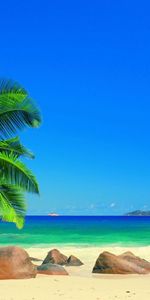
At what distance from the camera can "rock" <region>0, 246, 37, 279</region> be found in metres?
16.7

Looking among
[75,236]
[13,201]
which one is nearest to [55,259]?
[13,201]

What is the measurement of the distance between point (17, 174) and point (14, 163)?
48 cm

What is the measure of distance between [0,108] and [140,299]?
6.28 meters

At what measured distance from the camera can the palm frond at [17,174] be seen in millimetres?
15172

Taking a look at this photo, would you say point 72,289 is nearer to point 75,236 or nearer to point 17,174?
point 17,174

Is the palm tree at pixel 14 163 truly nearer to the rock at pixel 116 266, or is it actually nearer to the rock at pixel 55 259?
the rock at pixel 116 266

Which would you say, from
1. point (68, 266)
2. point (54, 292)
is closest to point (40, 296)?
point (54, 292)

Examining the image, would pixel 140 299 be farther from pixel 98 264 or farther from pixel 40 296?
pixel 98 264

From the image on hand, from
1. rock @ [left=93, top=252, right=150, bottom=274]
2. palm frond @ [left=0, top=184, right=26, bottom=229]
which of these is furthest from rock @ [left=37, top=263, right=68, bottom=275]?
palm frond @ [left=0, top=184, right=26, bottom=229]

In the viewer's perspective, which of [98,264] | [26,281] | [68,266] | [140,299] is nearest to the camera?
[140,299]

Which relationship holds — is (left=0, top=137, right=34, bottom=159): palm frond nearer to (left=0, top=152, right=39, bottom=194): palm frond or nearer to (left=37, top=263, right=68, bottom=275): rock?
(left=0, top=152, right=39, bottom=194): palm frond

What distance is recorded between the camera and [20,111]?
15352 mm

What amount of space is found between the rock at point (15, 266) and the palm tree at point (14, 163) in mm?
2214

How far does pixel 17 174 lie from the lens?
1545cm
